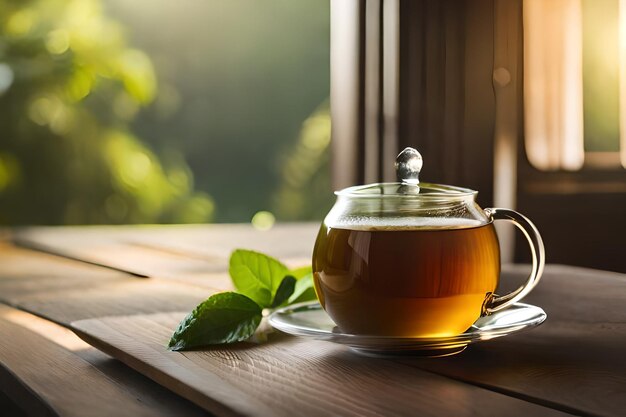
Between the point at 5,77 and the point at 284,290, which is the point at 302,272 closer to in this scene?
the point at 284,290

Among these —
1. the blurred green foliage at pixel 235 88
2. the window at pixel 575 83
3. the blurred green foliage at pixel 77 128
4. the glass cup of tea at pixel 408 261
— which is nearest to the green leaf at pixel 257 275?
the glass cup of tea at pixel 408 261

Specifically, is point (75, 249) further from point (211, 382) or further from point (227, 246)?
point (211, 382)

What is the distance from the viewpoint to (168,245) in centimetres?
180

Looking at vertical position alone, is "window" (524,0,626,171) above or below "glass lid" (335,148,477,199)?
above

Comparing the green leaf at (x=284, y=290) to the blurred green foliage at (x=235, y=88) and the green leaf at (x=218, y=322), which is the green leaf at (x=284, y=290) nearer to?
the green leaf at (x=218, y=322)

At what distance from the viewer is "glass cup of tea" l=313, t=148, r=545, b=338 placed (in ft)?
1.99

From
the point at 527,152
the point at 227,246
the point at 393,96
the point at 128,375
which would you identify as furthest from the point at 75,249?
the point at 128,375

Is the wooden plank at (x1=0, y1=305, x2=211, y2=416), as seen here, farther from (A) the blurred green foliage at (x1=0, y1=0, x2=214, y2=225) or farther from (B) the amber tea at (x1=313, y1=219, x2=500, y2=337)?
(A) the blurred green foliage at (x1=0, y1=0, x2=214, y2=225)

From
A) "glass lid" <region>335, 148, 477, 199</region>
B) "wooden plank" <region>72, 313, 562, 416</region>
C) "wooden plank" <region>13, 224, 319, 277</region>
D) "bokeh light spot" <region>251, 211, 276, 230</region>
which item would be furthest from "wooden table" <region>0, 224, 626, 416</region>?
"bokeh light spot" <region>251, 211, 276, 230</region>

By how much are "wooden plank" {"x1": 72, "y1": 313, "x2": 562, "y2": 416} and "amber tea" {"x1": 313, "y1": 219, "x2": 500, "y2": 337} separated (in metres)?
0.03

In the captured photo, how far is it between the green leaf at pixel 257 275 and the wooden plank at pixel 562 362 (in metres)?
0.19

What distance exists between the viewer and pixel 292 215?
169 inches

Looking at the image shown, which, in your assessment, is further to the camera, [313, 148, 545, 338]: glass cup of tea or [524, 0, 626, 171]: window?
[524, 0, 626, 171]: window

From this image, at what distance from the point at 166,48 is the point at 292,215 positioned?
96cm
